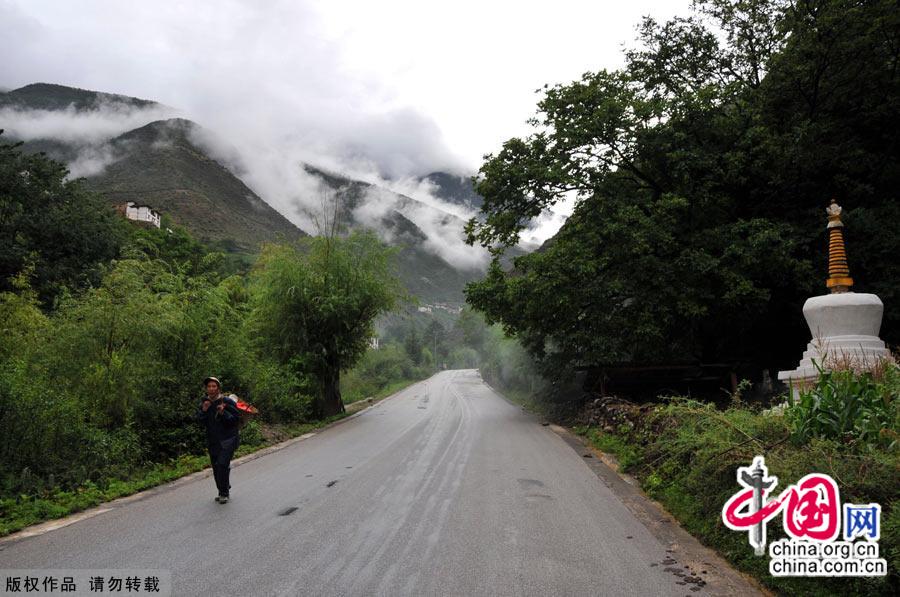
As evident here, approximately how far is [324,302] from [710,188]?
1397 centimetres

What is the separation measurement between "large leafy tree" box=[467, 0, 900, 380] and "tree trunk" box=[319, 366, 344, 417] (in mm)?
6720

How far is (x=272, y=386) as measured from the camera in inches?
653

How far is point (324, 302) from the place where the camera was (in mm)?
19078

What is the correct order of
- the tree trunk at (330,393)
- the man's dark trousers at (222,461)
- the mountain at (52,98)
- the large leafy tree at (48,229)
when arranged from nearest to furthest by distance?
the man's dark trousers at (222,461) → the tree trunk at (330,393) → the large leafy tree at (48,229) → the mountain at (52,98)

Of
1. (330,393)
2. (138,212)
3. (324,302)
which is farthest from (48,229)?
(138,212)

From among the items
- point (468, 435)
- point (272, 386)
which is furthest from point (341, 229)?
point (468, 435)

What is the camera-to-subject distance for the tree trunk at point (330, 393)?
2097cm

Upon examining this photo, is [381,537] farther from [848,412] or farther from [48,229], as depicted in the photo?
[48,229]

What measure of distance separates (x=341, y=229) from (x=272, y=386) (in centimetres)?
738

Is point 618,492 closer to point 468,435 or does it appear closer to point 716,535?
point 716,535

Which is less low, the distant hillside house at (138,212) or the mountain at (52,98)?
the mountain at (52,98)

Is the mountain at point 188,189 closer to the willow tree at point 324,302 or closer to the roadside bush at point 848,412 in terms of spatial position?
the willow tree at point 324,302

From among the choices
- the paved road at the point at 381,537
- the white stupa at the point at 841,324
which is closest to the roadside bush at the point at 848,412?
the paved road at the point at 381,537

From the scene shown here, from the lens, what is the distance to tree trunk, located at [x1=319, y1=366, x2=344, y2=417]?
68.8ft
